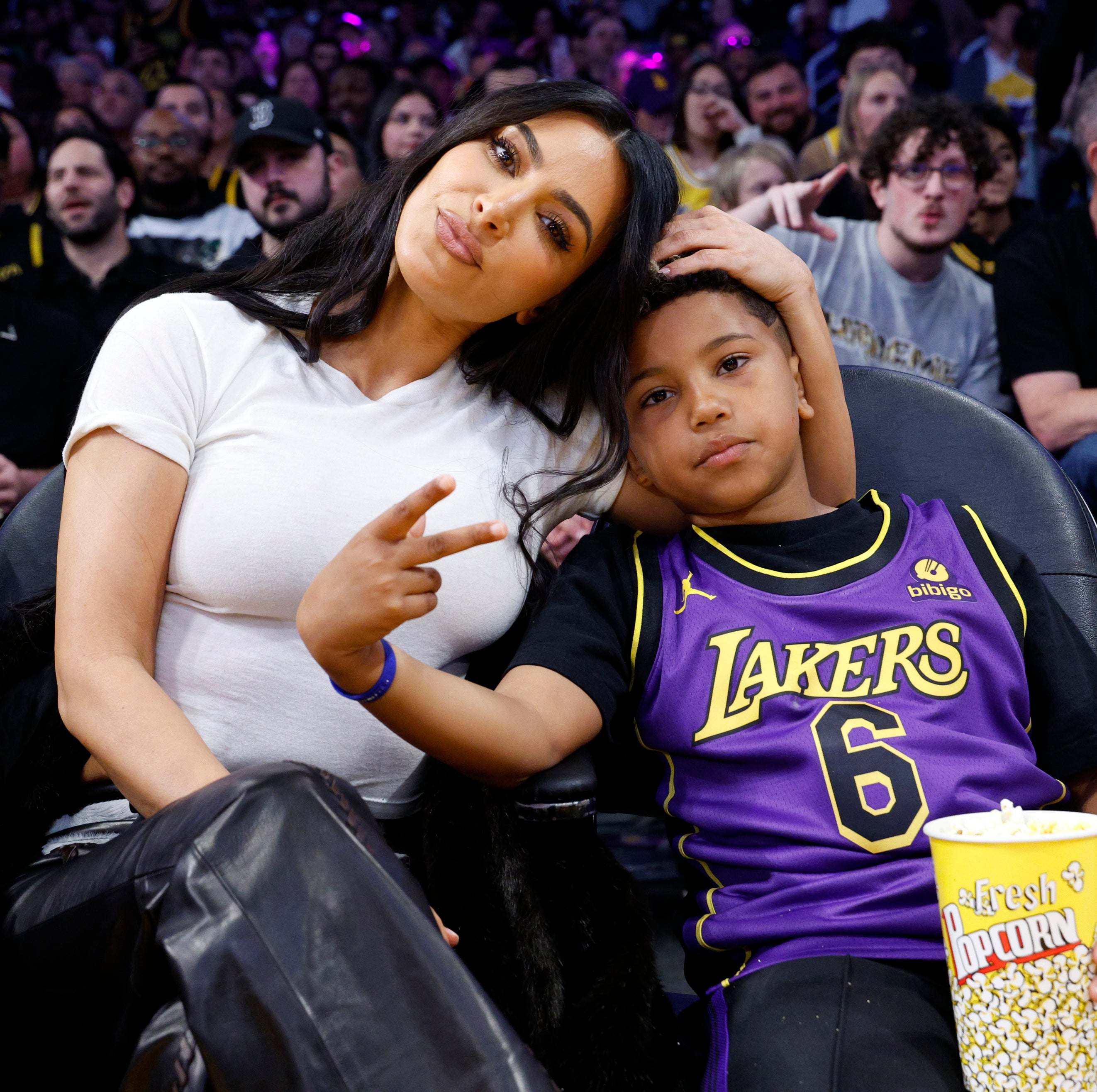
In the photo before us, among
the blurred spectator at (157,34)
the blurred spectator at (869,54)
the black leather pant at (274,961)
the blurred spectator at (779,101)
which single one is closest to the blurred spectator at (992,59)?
the blurred spectator at (869,54)

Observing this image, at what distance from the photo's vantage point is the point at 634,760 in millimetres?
1250

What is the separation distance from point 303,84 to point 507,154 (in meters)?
5.16

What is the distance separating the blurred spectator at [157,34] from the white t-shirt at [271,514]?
5946 mm

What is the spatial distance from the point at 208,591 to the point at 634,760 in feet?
1.60

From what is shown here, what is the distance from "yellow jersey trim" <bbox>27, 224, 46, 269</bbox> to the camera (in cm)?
393

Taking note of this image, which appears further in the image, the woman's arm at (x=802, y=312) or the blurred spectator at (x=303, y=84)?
the blurred spectator at (x=303, y=84)

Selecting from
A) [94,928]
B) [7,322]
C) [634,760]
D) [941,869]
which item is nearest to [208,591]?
[94,928]

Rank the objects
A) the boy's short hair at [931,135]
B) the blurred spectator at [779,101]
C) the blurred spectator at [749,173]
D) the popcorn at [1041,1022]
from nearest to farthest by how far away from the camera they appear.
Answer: the popcorn at [1041,1022], the boy's short hair at [931,135], the blurred spectator at [749,173], the blurred spectator at [779,101]

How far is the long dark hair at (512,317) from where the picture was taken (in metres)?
1.25

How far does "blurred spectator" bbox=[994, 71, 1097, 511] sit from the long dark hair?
1.36 meters

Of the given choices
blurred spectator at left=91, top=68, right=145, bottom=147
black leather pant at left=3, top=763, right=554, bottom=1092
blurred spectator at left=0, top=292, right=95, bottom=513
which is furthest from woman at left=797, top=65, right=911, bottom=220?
blurred spectator at left=91, top=68, right=145, bottom=147

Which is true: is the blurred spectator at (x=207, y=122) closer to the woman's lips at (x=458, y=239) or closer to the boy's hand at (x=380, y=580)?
the woman's lips at (x=458, y=239)

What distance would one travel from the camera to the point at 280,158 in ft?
11.2

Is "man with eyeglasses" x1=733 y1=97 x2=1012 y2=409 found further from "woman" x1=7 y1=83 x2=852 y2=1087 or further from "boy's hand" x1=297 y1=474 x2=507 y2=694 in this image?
"boy's hand" x1=297 y1=474 x2=507 y2=694
